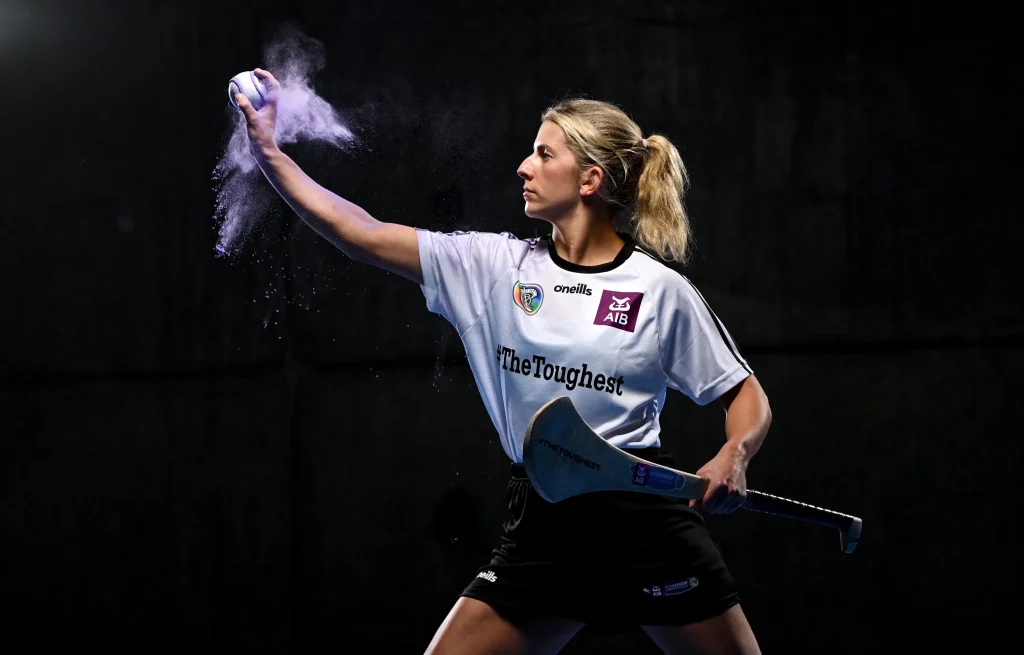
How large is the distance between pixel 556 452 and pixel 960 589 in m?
2.99

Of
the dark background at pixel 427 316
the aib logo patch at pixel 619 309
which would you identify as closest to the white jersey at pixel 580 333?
the aib logo patch at pixel 619 309

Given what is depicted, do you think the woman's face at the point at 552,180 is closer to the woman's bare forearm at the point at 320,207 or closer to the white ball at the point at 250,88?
the woman's bare forearm at the point at 320,207

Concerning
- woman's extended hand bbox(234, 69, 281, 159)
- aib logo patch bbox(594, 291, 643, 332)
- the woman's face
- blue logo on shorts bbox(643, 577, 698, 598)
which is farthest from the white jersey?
woman's extended hand bbox(234, 69, 281, 159)

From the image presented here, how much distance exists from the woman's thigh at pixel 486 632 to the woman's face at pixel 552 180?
102 centimetres

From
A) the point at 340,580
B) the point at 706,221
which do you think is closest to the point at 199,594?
the point at 340,580

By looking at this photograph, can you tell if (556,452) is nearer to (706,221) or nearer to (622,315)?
(622,315)

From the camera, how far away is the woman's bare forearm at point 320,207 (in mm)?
2441

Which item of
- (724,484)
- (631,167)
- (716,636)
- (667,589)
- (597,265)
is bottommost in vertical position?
(716,636)

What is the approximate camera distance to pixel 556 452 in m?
2.08

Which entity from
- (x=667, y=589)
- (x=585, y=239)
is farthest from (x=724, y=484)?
(x=585, y=239)

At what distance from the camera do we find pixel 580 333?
2373 millimetres

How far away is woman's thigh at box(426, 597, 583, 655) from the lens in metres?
2.25

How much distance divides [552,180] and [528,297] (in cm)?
33

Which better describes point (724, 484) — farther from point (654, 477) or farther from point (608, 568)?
point (608, 568)
